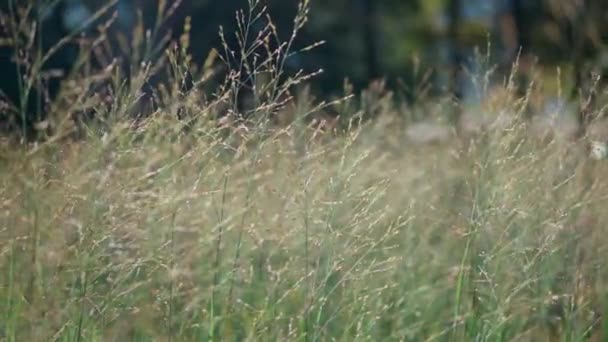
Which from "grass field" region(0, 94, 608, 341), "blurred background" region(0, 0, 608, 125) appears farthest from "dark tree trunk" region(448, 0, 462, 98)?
"grass field" region(0, 94, 608, 341)

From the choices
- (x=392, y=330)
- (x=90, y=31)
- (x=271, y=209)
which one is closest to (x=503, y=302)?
(x=392, y=330)

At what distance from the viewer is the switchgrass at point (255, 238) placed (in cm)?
A: 211

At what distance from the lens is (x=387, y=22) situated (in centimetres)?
896

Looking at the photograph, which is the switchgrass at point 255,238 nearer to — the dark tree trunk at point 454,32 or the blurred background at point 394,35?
the blurred background at point 394,35

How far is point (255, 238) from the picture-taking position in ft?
7.58

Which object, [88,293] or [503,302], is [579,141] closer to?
[503,302]

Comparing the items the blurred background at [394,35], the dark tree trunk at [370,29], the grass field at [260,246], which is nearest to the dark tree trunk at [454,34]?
the blurred background at [394,35]

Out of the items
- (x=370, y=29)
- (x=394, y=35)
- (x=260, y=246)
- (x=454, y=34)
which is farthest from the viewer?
(x=370, y=29)

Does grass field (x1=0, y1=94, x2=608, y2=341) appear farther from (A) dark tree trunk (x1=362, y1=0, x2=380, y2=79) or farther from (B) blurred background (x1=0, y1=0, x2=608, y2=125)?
(A) dark tree trunk (x1=362, y1=0, x2=380, y2=79)

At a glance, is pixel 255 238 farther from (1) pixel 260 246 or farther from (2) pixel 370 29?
(2) pixel 370 29

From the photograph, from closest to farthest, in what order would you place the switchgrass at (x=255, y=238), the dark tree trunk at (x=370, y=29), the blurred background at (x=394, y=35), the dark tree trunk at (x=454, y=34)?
the switchgrass at (x=255, y=238), the blurred background at (x=394, y=35), the dark tree trunk at (x=454, y=34), the dark tree trunk at (x=370, y=29)

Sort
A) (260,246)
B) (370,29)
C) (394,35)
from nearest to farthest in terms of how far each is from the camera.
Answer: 1. (260,246)
2. (394,35)
3. (370,29)

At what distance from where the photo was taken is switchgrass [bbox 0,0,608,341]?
2.11 meters

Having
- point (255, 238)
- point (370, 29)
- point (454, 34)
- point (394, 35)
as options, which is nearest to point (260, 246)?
point (255, 238)
